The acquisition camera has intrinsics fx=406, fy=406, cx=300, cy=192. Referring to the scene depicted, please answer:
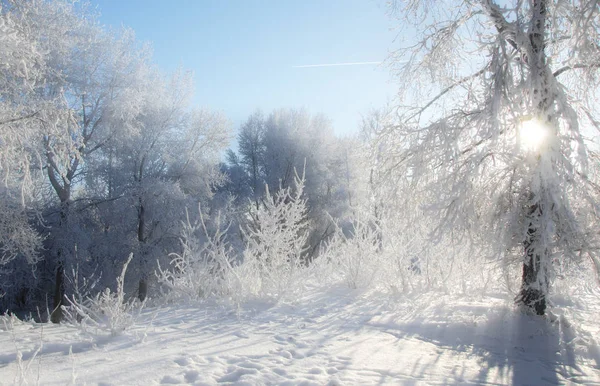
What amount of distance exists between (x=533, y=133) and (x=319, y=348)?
10.7 ft

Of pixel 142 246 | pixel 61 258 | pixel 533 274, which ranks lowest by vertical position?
pixel 61 258

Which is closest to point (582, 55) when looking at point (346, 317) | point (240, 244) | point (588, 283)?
point (588, 283)

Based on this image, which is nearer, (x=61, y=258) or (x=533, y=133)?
(x=533, y=133)

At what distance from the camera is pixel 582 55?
4.32 metres

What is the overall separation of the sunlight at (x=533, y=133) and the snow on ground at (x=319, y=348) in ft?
6.76

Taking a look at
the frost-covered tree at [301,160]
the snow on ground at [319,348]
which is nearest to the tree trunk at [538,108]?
the snow on ground at [319,348]

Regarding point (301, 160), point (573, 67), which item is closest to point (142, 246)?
point (301, 160)

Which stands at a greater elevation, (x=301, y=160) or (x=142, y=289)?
(x=301, y=160)

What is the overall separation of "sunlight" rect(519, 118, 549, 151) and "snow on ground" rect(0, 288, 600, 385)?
2.06m

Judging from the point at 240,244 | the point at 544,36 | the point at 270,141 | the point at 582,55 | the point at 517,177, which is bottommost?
the point at 240,244

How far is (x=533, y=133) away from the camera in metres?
4.48

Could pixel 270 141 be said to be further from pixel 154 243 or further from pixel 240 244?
pixel 154 243

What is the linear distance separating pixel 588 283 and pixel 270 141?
20308 mm

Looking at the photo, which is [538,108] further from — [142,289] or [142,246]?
[142,289]
